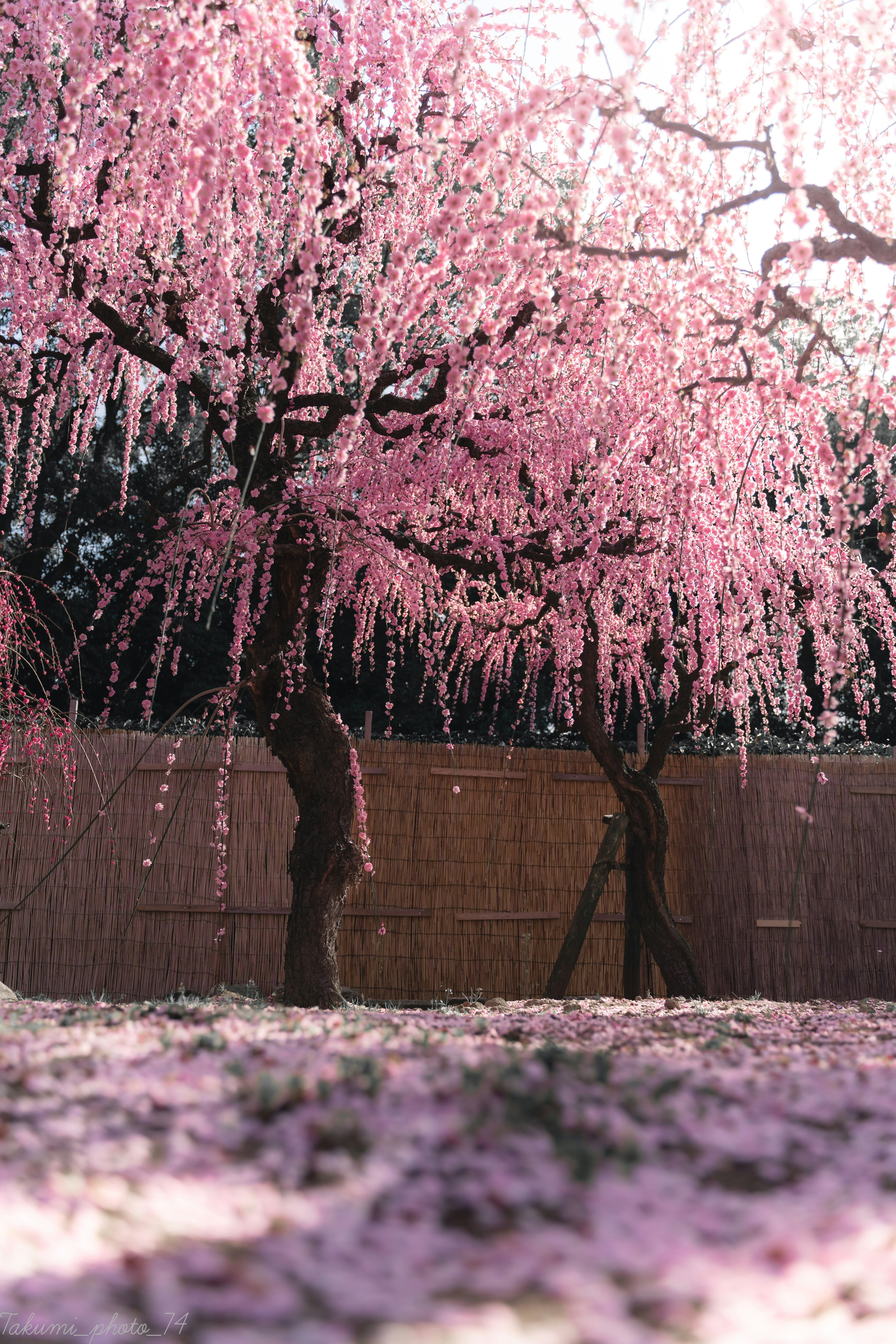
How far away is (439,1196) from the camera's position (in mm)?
1062

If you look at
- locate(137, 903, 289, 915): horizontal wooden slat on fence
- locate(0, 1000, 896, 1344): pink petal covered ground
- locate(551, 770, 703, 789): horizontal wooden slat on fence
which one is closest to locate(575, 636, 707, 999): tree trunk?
locate(551, 770, 703, 789): horizontal wooden slat on fence

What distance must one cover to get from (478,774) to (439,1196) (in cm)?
560

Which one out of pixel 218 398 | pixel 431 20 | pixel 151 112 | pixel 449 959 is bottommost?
pixel 449 959

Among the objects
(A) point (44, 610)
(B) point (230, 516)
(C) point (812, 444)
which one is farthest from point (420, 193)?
(A) point (44, 610)

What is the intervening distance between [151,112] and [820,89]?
2.16m

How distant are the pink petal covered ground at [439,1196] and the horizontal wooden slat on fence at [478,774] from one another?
4820 millimetres

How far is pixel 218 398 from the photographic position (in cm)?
409

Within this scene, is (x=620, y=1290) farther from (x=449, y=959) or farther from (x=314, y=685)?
(x=449, y=959)

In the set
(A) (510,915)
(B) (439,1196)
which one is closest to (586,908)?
(A) (510,915)

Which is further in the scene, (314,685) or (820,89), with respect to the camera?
(314,685)

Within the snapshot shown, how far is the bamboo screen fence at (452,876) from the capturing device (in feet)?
20.4

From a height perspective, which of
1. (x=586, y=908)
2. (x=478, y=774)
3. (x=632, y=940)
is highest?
(x=478, y=774)

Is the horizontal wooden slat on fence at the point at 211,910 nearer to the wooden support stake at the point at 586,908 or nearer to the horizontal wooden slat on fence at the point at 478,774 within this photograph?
the horizontal wooden slat on fence at the point at 478,774

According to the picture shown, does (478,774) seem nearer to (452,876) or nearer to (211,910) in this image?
(452,876)
